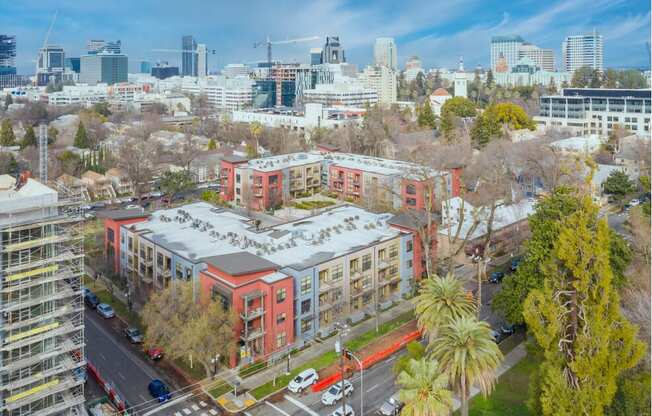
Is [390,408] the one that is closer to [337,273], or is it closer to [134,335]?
[337,273]

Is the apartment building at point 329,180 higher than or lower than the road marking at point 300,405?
higher

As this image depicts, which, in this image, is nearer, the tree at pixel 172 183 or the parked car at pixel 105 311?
the parked car at pixel 105 311

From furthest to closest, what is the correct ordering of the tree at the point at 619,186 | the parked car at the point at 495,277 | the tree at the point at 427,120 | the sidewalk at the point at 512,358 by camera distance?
the tree at the point at 427,120
the tree at the point at 619,186
the parked car at the point at 495,277
the sidewalk at the point at 512,358

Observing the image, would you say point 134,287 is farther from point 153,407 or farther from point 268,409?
point 268,409

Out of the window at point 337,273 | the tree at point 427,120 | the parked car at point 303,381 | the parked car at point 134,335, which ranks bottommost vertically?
the parked car at point 303,381

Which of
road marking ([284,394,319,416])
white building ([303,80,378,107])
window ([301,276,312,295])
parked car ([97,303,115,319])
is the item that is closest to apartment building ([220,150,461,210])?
window ([301,276,312,295])

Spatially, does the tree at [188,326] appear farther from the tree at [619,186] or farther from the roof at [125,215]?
the tree at [619,186]

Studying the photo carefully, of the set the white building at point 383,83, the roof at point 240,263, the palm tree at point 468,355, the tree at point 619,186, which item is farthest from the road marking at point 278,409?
the white building at point 383,83

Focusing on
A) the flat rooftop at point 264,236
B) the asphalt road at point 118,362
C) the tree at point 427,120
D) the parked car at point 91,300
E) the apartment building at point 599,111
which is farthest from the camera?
the tree at point 427,120
